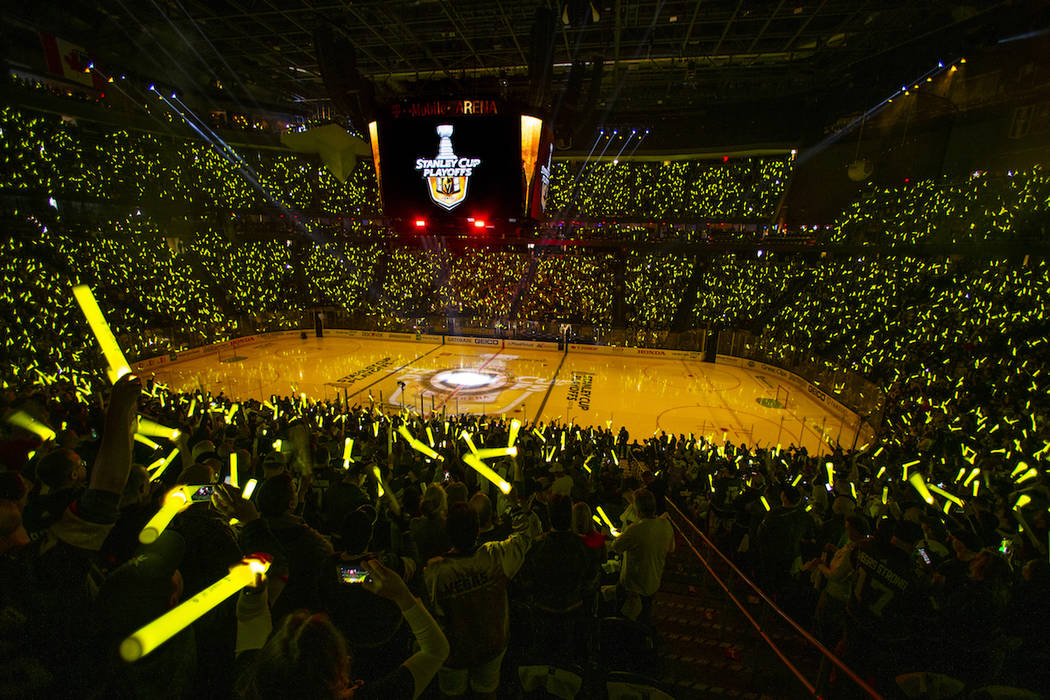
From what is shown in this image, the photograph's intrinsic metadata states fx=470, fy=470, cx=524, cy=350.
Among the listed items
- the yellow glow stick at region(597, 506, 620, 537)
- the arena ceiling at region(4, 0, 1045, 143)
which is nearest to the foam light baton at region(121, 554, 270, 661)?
the yellow glow stick at region(597, 506, 620, 537)

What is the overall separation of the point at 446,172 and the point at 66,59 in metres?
18.7

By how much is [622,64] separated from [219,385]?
19.7 meters

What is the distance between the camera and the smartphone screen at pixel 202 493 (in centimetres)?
306

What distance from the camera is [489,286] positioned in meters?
29.1

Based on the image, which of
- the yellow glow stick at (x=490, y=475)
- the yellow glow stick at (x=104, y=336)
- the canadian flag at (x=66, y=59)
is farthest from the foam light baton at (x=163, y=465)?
the canadian flag at (x=66, y=59)

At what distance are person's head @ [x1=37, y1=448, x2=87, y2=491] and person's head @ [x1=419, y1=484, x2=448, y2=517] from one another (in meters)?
2.30

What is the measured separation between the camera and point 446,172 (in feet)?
39.0

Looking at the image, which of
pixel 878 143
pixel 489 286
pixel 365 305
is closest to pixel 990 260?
pixel 878 143

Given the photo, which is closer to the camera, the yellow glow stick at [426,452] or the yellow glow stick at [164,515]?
the yellow glow stick at [164,515]

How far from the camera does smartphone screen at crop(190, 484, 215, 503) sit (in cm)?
306

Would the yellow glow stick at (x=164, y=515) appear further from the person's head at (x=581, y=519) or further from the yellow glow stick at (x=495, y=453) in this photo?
the yellow glow stick at (x=495, y=453)

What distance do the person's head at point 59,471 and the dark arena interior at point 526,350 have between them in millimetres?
41

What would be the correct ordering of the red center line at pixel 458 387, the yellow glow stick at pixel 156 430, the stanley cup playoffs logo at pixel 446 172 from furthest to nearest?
the red center line at pixel 458 387
the stanley cup playoffs logo at pixel 446 172
the yellow glow stick at pixel 156 430

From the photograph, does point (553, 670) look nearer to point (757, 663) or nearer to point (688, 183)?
point (757, 663)
